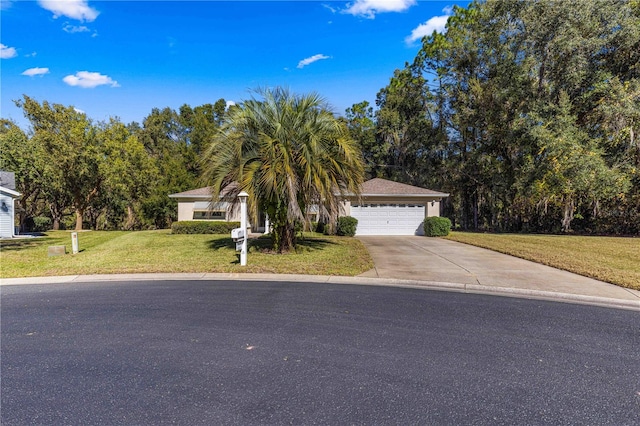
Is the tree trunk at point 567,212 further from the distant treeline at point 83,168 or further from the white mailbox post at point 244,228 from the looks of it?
the distant treeline at point 83,168

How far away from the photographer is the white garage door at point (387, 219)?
789 inches

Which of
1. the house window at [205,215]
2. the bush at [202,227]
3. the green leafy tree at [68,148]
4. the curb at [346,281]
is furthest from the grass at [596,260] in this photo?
the green leafy tree at [68,148]

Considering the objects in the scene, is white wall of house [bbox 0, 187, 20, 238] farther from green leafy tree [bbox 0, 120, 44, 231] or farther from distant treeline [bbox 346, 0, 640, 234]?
distant treeline [bbox 346, 0, 640, 234]

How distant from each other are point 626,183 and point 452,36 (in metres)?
15.4

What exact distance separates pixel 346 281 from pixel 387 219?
12812 millimetres

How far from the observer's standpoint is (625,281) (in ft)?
24.9

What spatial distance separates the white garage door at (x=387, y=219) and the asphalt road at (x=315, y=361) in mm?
13713

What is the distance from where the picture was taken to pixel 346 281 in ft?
25.5

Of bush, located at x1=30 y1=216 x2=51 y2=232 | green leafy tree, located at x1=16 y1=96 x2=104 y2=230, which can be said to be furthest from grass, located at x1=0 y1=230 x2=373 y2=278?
bush, located at x1=30 y1=216 x2=51 y2=232

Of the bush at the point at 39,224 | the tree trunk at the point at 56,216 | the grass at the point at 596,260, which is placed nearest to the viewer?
the grass at the point at 596,260

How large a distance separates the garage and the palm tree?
345 inches

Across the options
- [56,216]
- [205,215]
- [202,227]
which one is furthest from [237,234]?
[56,216]

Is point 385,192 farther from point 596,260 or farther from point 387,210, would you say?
point 596,260

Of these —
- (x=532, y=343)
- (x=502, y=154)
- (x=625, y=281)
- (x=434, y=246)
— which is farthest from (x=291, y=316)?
(x=502, y=154)
